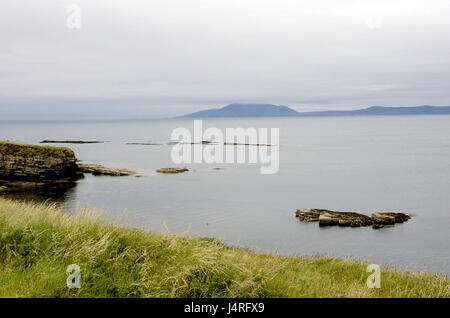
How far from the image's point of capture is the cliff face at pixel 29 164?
61.6 metres

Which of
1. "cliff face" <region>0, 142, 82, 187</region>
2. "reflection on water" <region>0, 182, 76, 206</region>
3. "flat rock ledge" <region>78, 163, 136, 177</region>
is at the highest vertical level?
"cliff face" <region>0, 142, 82, 187</region>

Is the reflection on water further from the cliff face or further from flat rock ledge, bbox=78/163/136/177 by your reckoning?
flat rock ledge, bbox=78/163/136/177

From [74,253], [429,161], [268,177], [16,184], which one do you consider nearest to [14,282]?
[74,253]

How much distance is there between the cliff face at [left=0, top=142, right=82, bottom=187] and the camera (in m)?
61.6

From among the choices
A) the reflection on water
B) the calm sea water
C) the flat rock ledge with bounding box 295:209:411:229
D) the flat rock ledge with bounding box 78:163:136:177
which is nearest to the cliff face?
the reflection on water

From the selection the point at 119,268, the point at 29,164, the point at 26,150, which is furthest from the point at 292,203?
the point at 119,268

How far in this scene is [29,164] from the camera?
62906mm

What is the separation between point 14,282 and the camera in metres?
8.74

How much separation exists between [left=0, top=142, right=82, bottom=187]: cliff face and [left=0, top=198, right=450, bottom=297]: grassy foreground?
5622cm

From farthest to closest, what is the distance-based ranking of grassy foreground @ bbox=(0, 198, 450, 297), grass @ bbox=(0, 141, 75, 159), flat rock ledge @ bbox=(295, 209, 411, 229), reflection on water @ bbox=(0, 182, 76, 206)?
grass @ bbox=(0, 141, 75, 159) < reflection on water @ bbox=(0, 182, 76, 206) < flat rock ledge @ bbox=(295, 209, 411, 229) < grassy foreground @ bbox=(0, 198, 450, 297)

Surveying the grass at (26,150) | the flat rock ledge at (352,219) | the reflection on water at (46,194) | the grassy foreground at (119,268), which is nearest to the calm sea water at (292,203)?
the reflection on water at (46,194)

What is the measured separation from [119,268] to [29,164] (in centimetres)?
6014
